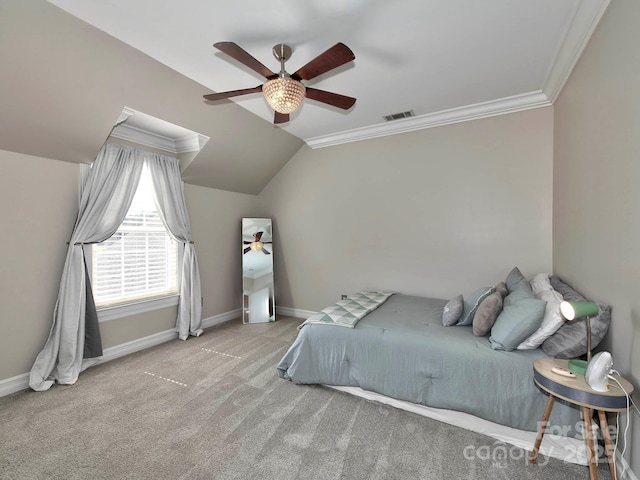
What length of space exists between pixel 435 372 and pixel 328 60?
7.56 feet

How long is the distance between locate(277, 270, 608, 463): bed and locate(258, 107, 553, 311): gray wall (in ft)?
3.68

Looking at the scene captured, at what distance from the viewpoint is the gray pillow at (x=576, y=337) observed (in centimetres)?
170

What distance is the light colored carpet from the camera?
1688 millimetres

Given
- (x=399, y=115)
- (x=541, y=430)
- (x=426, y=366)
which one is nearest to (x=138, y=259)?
(x=426, y=366)

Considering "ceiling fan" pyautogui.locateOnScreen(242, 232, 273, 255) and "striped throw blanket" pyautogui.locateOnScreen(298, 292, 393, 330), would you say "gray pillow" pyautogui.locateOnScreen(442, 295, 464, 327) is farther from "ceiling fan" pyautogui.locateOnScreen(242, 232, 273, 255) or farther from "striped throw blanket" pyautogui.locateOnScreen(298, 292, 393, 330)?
"ceiling fan" pyautogui.locateOnScreen(242, 232, 273, 255)

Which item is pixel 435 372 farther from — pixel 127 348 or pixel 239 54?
pixel 127 348

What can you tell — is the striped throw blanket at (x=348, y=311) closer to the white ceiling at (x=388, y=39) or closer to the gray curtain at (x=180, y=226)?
the gray curtain at (x=180, y=226)

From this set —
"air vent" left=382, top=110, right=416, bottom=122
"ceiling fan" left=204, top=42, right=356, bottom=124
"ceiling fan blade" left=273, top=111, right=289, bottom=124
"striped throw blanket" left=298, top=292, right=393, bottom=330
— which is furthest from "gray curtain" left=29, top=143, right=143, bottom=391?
"air vent" left=382, top=110, right=416, bottom=122

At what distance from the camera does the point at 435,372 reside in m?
2.15

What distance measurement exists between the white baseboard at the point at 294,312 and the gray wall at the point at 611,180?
131 inches

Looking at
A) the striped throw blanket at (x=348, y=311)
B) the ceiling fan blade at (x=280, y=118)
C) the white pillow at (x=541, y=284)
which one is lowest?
the striped throw blanket at (x=348, y=311)

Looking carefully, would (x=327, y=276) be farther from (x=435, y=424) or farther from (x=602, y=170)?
(x=602, y=170)

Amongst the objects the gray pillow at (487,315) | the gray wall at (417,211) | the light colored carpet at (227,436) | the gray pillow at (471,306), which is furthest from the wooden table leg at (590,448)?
the gray wall at (417,211)

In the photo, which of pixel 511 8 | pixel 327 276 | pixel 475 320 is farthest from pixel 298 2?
pixel 327 276
